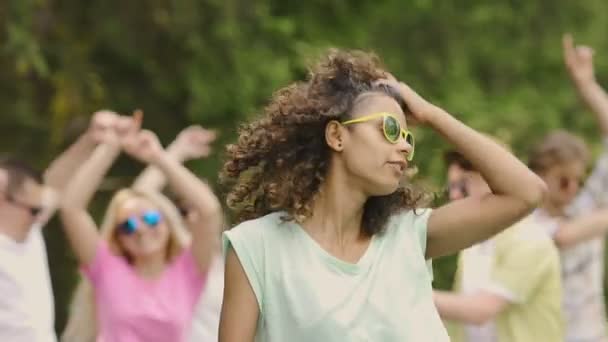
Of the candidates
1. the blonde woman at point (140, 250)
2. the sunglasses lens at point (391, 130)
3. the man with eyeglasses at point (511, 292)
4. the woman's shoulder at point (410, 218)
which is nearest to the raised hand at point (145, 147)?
the blonde woman at point (140, 250)

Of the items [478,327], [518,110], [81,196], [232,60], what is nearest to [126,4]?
[232,60]

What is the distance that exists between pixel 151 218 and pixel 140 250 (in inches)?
5.7

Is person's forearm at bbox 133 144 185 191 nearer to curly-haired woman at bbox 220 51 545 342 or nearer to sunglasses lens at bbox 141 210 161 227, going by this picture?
sunglasses lens at bbox 141 210 161 227

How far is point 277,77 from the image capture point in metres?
12.2

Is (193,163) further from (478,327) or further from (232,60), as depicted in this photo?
(478,327)

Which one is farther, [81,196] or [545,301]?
[81,196]

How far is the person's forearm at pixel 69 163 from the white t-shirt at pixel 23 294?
1.01 meters

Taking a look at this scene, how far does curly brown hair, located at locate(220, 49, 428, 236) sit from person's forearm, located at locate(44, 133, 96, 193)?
3416 mm

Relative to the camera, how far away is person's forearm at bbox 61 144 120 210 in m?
7.42

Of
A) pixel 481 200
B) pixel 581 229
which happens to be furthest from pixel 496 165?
pixel 581 229

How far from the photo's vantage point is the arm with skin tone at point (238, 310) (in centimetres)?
424

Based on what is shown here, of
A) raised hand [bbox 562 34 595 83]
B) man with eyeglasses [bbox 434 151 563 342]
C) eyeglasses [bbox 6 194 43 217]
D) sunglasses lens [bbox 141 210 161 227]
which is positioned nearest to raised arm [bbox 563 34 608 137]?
raised hand [bbox 562 34 595 83]

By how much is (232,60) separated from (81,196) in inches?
190

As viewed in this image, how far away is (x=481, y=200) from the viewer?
4.46 meters
